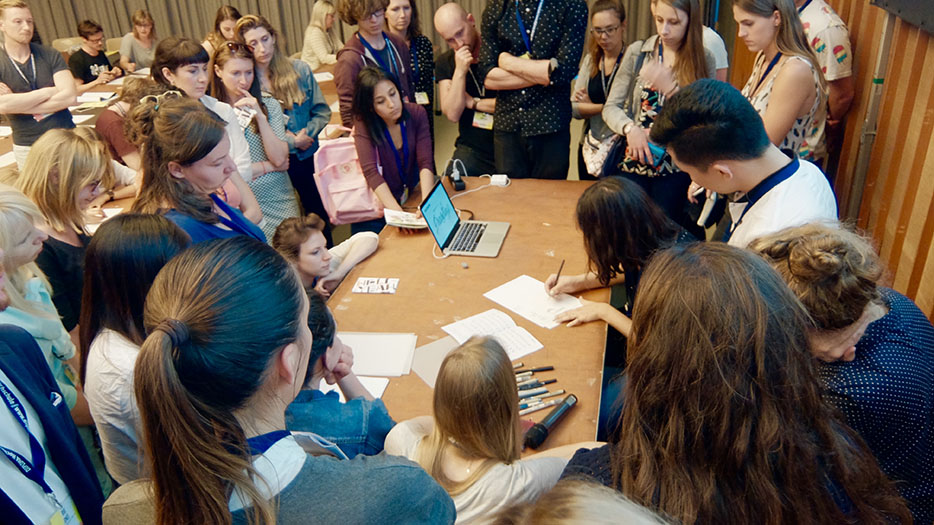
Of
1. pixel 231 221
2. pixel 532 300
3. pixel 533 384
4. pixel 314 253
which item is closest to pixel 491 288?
pixel 532 300

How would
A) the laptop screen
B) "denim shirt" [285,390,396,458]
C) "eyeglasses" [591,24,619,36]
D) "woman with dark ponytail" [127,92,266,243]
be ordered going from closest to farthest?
"denim shirt" [285,390,396,458], "woman with dark ponytail" [127,92,266,243], the laptop screen, "eyeglasses" [591,24,619,36]

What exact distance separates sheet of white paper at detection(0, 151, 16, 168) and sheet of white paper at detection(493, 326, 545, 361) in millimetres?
3138

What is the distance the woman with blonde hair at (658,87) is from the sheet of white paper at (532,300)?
0.76 meters

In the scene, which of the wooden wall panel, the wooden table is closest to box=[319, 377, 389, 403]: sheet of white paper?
the wooden table

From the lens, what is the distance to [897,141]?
2.62 meters

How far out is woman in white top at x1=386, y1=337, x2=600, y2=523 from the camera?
1.36 metres

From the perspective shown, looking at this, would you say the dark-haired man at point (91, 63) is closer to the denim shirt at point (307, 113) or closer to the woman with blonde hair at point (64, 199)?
the denim shirt at point (307, 113)

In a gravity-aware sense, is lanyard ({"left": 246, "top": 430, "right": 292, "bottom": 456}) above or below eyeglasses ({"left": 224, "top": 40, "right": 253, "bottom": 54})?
below

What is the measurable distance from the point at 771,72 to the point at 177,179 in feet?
7.47

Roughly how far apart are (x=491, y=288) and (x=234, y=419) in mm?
1589

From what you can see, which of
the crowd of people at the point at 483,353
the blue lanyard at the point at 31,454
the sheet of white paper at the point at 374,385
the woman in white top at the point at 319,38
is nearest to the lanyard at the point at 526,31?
the crowd of people at the point at 483,353

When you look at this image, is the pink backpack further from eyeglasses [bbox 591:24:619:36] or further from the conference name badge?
eyeglasses [bbox 591:24:619:36]

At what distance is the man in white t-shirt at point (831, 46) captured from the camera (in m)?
3.00

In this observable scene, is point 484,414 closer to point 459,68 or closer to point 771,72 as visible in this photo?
point 771,72
